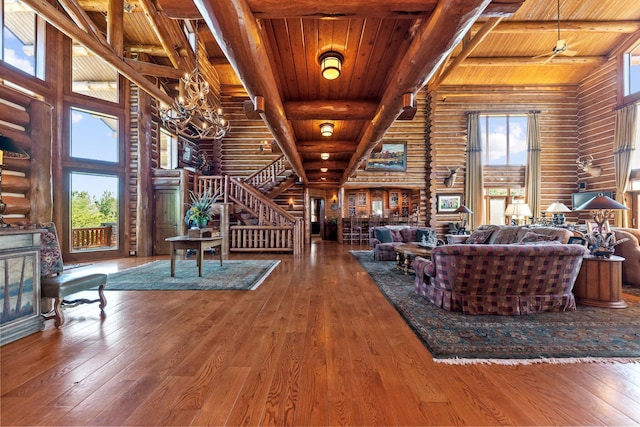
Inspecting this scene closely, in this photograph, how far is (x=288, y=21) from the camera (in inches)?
85.0

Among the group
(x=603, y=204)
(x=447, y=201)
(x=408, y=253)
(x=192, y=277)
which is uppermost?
(x=447, y=201)

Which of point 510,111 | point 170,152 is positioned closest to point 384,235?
point 170,152

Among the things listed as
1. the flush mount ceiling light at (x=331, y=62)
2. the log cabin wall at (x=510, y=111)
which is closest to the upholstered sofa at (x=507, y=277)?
the flush mount ceiling light at (x=331, y=62)

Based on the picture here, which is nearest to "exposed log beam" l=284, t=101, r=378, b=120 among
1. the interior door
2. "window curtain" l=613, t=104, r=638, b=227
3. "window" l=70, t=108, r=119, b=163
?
the interior door

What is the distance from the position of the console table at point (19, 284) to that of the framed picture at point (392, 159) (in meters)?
10.8

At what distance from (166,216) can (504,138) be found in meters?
13.8

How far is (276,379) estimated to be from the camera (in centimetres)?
188

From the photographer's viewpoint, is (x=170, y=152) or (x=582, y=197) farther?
(x=582, y=197)

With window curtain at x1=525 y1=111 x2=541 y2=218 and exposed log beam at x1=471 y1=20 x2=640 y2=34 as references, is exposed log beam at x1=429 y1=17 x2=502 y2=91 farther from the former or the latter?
window curtain at x1=525 y1=111 x2=541 y2=218

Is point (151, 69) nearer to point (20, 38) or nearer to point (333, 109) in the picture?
point (20, 38)

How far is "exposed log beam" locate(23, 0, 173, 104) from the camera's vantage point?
451 cm

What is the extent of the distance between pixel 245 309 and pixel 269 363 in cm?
135

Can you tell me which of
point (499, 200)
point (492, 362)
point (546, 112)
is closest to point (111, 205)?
point (492, 362)

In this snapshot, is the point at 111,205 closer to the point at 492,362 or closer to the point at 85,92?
the point at 85,92
